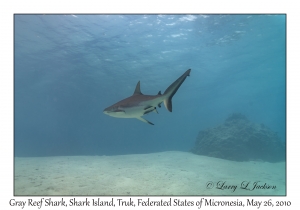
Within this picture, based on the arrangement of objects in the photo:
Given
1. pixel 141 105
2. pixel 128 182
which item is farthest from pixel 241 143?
pixel 141 105

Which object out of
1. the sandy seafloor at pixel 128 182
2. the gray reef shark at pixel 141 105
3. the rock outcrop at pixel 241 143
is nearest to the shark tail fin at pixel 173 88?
the gray reef shark at pixel 141 105

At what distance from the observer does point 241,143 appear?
1627 cm

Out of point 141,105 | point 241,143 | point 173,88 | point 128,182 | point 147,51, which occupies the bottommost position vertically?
point 241,143

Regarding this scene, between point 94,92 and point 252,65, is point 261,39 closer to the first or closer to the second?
point 252,65

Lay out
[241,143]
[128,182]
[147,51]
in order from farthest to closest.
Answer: [147,51]
[241,143]
[128,182]

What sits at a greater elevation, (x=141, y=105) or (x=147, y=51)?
(x=147, y=51)

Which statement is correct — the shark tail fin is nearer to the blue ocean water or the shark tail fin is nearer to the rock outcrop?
the blue ocean water

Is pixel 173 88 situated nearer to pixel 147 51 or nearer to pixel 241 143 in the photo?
pixel 241 143

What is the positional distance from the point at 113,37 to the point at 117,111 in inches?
727

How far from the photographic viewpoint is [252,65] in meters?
29.2

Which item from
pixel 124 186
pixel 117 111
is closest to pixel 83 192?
pixel 124 186

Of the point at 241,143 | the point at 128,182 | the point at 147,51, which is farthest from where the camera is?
the point at 147,51

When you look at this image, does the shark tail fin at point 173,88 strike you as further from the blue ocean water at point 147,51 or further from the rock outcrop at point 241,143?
the rock outcrop at point 241,143

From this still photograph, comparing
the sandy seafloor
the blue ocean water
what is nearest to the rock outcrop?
the blue ocean water
